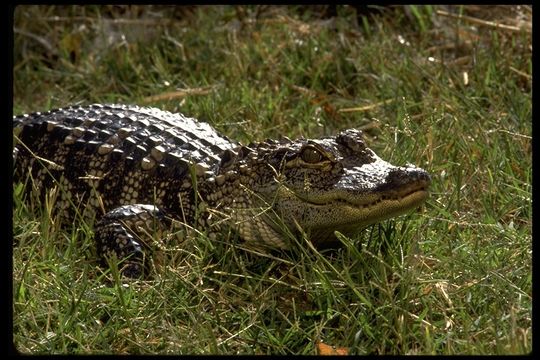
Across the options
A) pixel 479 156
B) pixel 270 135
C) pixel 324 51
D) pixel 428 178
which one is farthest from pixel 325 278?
pixel 324 51

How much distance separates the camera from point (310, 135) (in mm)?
5832

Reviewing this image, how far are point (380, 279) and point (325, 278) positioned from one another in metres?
0.24

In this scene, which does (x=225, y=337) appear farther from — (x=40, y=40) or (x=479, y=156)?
(x=40, y=40)

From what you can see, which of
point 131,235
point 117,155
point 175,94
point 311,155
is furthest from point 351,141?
point 175,94

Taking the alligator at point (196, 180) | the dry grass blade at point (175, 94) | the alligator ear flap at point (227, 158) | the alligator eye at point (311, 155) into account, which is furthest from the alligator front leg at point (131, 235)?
the dry grass blade at point (175, 94)

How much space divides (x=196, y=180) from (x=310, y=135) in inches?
58.9

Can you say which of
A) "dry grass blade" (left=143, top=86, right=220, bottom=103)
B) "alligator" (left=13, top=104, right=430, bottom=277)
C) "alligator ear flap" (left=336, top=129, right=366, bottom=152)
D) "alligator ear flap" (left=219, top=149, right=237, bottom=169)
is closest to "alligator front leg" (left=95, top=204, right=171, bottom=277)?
"alligator" (left=13, top=104, right=430, bottom=277)

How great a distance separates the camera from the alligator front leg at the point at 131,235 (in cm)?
439

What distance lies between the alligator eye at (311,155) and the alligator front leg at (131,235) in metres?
0.74

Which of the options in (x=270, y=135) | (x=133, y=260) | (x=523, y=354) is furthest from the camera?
(x=270, y=135)

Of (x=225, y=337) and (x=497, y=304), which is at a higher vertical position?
(x=497, y=304)

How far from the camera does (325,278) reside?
368 cm

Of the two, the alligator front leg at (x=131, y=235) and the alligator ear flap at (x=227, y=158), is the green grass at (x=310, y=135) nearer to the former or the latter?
the alligator front leg at (x=131, y=235)

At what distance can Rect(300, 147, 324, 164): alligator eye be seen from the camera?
14.0 feet
